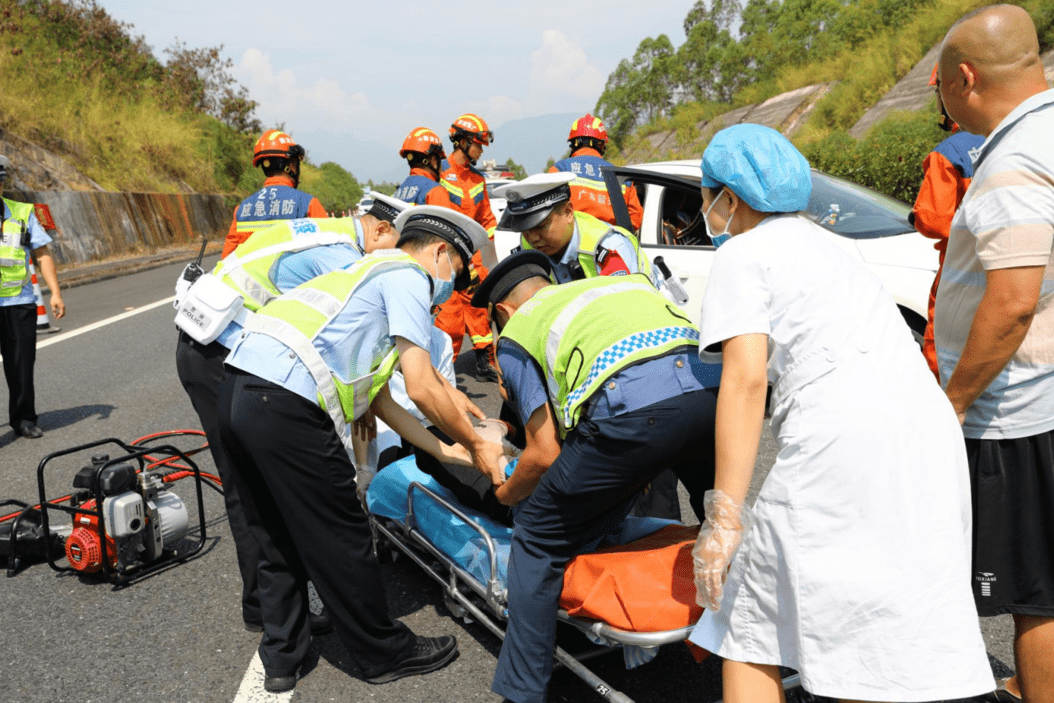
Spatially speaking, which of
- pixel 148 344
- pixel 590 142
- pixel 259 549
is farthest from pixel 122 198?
pixel 259 549

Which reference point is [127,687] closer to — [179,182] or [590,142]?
[590,142]

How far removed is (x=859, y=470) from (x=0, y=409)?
7.12m

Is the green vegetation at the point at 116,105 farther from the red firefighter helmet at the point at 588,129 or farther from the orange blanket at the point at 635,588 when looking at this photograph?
the orange blanket at the point at 635,588

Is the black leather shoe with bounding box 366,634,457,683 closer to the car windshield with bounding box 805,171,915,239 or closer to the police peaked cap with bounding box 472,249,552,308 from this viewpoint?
the police peaked cap with bounding box 472,249,552,308

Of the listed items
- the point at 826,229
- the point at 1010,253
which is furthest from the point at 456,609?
the point at 826,229

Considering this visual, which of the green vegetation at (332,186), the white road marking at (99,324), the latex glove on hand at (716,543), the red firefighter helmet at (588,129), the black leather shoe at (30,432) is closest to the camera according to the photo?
the latex glove on hand at (716,543)

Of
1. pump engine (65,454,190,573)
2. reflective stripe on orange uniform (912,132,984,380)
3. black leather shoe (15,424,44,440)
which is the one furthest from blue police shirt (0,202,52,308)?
reflective stripe on orange uniform (912,132,984,380)

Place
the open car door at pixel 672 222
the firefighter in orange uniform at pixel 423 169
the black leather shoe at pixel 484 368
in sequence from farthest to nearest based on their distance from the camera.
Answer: the black leather shoe at pixel 484 368
the firefighter in orange uniform at pixel 423 169
the open car door at pixel 672 222

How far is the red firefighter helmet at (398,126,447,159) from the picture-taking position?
22.3 feet

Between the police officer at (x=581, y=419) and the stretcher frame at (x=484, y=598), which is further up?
the police officer at (x=581, y=419)

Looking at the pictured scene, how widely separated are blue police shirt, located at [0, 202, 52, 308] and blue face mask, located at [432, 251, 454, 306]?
14.4 ft

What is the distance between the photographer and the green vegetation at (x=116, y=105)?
777 inches

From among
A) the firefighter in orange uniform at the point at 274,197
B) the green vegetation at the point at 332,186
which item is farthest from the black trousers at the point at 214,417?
the green vegetation at the point at 332,186

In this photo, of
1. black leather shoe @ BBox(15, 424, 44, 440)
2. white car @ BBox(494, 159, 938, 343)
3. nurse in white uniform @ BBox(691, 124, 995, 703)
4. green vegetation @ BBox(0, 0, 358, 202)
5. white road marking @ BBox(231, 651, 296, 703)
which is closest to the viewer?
nurse in white uniform @ BBox(691, 124, 995, 703)
